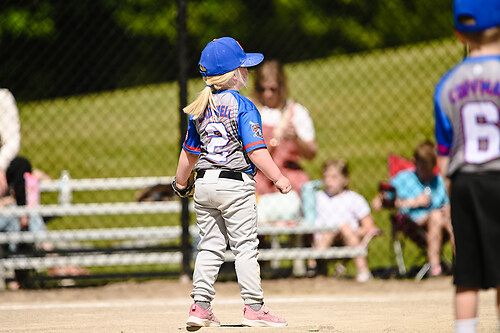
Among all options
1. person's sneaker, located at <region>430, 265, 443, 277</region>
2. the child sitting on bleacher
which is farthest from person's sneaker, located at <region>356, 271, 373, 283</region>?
person's sneaker, located at <region>430, 265, 443, 277</region>

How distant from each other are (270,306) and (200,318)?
125cm

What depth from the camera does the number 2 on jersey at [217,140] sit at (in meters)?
4.20

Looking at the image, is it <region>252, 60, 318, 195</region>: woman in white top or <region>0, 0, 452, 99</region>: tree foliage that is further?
<region>0, 0, 452, 99</region>: tree foliage

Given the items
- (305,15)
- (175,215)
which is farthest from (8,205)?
(305,15)

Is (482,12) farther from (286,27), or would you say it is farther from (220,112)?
(286,27)

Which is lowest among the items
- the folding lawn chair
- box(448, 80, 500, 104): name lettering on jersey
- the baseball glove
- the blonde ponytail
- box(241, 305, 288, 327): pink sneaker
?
box(241, 305, 288, 327): pink sneaker

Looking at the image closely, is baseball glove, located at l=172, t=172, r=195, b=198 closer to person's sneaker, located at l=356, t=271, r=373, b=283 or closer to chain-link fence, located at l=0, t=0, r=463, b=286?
person's sneaker, located at l=356, t=271, r=373, b=283

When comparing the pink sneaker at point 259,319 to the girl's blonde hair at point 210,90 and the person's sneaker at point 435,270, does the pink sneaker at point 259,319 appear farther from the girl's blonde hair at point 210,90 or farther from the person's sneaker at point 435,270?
the person's sneaker at point 435,270

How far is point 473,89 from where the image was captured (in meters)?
3.16

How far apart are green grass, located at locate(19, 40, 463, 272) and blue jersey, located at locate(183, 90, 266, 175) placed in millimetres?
7440

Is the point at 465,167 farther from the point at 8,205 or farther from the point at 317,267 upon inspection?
the point at 8,205

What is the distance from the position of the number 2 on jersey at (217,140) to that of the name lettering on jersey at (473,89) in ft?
4.56

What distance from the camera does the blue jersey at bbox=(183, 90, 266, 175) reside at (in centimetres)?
418

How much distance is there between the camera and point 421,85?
16000mm
